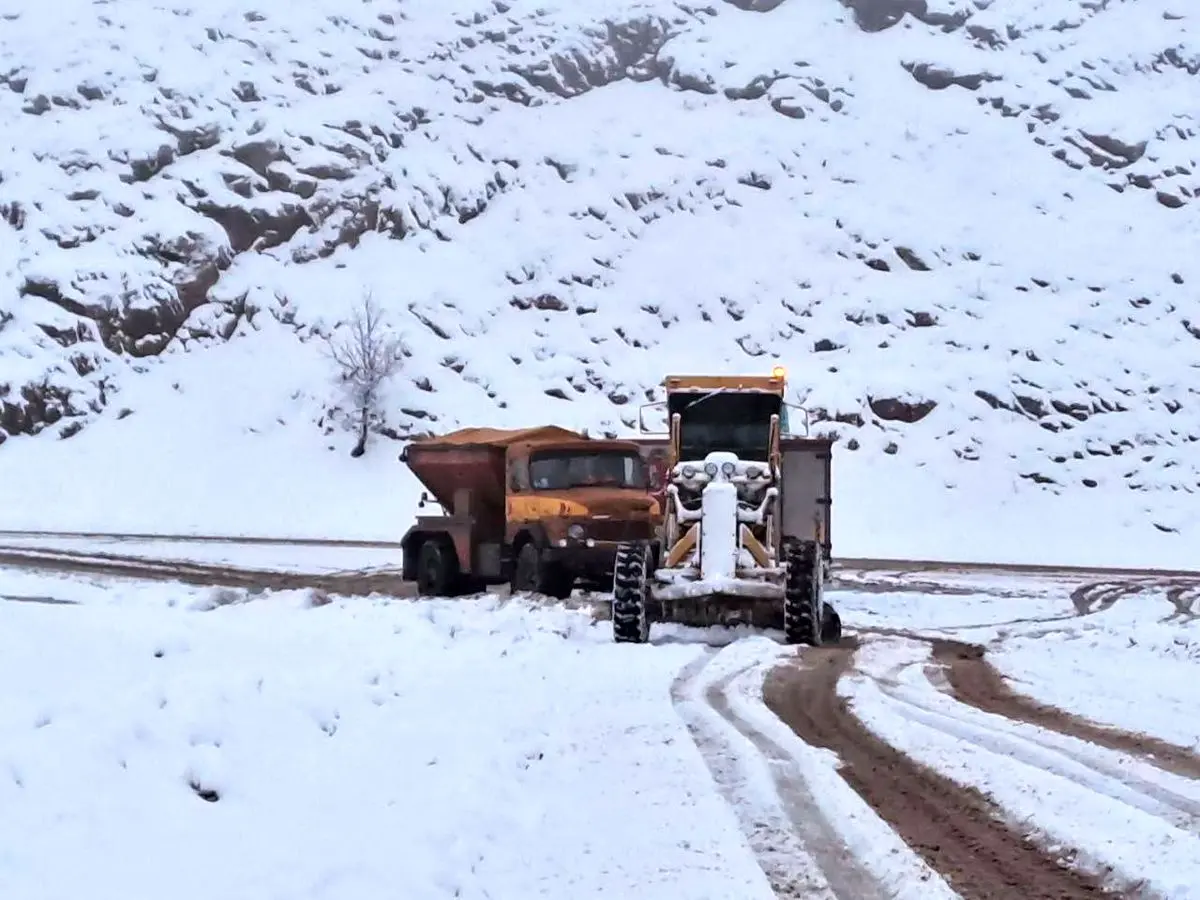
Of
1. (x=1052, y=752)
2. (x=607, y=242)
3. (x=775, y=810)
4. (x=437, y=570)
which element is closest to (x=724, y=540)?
(x=1052, y=752)

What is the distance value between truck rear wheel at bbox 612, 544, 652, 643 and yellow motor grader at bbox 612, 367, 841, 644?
0.01 m

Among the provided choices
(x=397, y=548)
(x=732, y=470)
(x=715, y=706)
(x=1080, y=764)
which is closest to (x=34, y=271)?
(x=397, y=548)

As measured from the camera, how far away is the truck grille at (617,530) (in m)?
18.6

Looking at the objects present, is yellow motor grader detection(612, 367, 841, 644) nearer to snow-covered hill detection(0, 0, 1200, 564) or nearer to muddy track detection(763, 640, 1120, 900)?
muddy track detection(763, 640, 1120, 900)

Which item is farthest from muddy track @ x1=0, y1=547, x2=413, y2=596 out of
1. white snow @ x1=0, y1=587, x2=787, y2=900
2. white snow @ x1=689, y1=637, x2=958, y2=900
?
white snow @ x1=0, y1=587, x2=787, y2=900

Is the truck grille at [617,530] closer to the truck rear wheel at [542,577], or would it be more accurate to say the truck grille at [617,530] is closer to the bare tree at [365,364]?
the truck rear wheel at [542,577]

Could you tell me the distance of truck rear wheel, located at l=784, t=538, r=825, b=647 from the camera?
1466 centimetres

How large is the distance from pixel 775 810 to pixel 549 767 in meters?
1.57

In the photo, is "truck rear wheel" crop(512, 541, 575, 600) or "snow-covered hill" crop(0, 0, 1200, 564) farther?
"snow-covered hill" crop(0, 0, 1200, 564)

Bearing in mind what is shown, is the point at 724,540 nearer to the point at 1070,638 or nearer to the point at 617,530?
the point at 617,530

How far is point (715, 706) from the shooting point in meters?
10.3

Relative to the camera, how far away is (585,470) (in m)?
19.3

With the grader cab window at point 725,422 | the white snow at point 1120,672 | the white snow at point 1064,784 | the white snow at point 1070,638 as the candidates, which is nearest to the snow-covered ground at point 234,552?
the white snow at point 1070,638

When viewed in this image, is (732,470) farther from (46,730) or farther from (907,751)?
(46,730)
